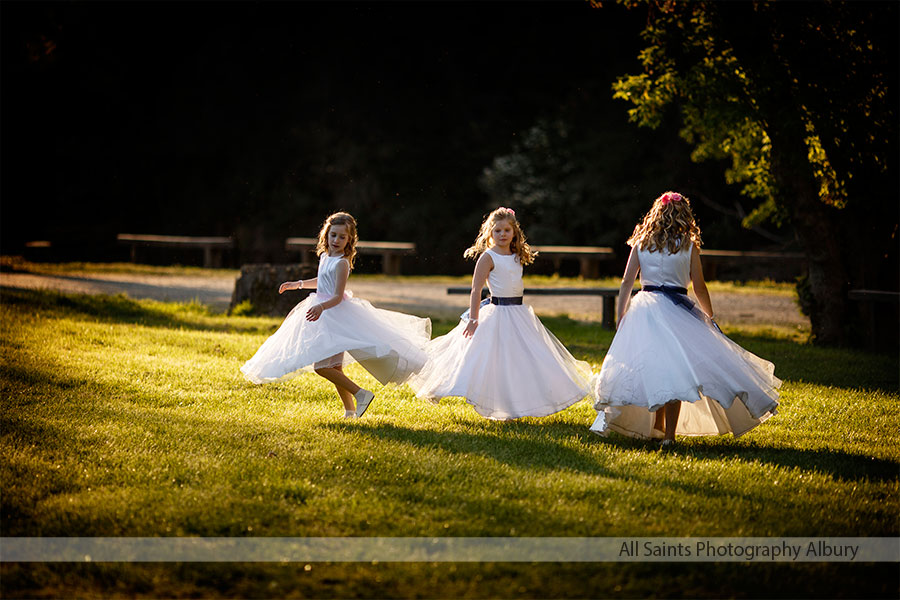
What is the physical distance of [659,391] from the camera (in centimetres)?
579

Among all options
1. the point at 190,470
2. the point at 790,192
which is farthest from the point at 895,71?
the point at 190,470

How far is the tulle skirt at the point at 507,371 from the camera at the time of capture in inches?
257

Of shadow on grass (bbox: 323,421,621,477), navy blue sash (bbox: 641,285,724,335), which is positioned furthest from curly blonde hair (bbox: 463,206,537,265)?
shadow on grass (bbox: 323,421,621,477)

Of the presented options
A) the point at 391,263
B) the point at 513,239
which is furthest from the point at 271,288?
the point at 391,263

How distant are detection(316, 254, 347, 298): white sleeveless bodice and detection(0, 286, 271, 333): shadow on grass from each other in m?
5.41

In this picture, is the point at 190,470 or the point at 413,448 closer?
the point at 190,470

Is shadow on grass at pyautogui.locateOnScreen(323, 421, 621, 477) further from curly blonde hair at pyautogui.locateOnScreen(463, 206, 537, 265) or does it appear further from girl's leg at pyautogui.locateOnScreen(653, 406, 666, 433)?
curly blonde hair at pyautogui.locateOnScreen(463, 206, 537, 265)

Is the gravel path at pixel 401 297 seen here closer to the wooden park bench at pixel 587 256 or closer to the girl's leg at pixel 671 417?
the wooden park bench at pixel 587 256

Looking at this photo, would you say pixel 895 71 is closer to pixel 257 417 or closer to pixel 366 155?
pixel 257 417

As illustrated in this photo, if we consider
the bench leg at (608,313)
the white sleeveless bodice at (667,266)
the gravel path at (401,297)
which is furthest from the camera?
the gravel path at (401,297)

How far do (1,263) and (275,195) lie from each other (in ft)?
64.9

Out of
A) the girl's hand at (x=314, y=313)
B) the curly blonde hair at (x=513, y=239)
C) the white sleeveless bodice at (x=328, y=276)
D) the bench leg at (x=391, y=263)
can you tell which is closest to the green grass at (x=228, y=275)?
the bench leg at (x=391, y=263)

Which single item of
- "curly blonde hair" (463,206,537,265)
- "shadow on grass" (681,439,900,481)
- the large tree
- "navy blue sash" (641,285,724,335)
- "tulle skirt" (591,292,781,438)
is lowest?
"shadow on grass" (681,439,900,481)

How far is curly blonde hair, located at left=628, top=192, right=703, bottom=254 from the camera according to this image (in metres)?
6.21
